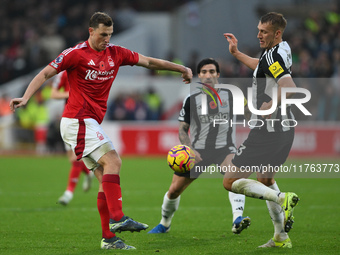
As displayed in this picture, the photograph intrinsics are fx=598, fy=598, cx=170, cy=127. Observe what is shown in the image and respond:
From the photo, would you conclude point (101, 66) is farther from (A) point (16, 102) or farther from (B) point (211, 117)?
(B) point (211, 117)

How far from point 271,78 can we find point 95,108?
77.6 inches

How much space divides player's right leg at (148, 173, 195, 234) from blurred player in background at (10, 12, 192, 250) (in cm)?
122

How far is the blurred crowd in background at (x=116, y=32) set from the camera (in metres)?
21.0

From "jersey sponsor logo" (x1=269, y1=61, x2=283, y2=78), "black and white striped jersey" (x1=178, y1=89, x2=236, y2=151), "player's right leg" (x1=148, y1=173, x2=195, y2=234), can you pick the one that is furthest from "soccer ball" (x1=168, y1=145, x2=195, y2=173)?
"jersey sponsor logo" (x1=269, y1=61, x2=283, y2=78)

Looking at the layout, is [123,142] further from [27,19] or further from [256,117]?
[256,117]

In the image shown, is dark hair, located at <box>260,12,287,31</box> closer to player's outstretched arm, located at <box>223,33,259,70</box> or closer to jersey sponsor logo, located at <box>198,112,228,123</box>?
player's outstretched arm, located at <box>223,33,259,70</box>

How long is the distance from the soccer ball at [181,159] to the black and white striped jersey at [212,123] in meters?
0.71

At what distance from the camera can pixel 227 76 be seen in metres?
22.0

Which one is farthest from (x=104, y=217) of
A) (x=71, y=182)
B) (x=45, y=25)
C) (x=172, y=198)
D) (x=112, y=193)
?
(x=45, y=25)

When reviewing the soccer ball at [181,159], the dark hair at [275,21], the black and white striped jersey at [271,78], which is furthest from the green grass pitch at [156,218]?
the dark hair at [275,21]

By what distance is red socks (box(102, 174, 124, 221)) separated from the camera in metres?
6.37

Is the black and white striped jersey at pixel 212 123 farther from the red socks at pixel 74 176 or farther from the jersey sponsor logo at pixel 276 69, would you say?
the red socks at pixel 74 176

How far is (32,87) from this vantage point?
629cm

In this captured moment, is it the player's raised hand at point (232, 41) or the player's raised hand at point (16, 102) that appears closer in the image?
the player's raised hand at point (16, 102)
